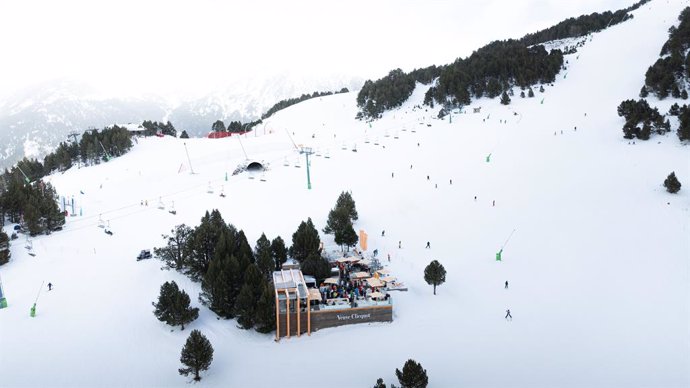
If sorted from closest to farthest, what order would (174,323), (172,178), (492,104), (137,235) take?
(174,323) < (137,235) < (172,178) < (492,104)

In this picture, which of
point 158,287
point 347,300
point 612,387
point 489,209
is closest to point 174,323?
point 158,287

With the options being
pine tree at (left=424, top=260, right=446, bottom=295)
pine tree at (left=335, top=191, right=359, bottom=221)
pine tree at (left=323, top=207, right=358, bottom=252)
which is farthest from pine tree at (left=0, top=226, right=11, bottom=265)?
pine tree at (left=424, top=260, right=446, bottom=295)

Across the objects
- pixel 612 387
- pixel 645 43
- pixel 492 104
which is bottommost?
pixel 612 387

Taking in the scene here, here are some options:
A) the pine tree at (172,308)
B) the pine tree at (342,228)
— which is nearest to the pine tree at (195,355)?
the pine tree at (172,308)

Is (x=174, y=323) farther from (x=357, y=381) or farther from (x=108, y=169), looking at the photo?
(x=108, y=169)

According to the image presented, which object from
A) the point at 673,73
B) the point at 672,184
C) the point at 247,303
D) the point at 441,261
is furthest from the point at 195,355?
the point at 673,73

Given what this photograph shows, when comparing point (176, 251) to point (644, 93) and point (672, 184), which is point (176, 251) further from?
point (644, 93)

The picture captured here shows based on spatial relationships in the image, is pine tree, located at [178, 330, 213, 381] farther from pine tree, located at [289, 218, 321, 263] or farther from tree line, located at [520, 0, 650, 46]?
tree line, located at [520, 0, 650, 46]

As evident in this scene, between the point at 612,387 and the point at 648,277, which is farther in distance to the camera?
the point at 648,277
